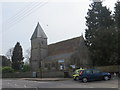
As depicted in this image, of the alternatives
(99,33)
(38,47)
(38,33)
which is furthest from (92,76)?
(38,33)

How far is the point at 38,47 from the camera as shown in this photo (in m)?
65.4

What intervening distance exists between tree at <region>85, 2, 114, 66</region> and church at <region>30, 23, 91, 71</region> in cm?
1545

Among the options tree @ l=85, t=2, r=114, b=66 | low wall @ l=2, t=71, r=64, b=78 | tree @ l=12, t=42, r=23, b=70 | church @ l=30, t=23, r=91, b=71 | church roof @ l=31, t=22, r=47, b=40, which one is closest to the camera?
tree @ l=85, t=2, r=114, b=66

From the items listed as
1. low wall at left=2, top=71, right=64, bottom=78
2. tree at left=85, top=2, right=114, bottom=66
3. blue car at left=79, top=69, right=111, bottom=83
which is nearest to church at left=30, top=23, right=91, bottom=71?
low wall at left=2, top=71, right=64, bottom=78

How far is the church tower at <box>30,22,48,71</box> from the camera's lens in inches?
2571

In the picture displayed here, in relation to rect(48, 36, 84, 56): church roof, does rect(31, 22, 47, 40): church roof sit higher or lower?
higher

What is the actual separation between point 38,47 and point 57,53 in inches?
329

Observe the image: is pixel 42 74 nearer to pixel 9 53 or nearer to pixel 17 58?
pixel 17 58

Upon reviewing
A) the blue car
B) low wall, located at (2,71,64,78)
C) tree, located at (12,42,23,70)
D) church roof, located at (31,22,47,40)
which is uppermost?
church roof, located at (31,22,47,40)

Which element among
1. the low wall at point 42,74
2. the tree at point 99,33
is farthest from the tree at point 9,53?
the tree at point 99,33

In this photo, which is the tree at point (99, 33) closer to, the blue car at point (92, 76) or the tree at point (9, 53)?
the blue car at point (92, 76)

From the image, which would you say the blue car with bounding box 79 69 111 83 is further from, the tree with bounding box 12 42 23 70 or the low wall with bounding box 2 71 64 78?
the tree with bounding box 12 42 23 70

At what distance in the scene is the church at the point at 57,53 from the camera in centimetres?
5191

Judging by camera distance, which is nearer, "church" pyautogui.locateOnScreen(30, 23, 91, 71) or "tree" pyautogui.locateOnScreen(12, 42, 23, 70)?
"church" pyautogui.locateOnScreen(30, 23, 91, 71)
